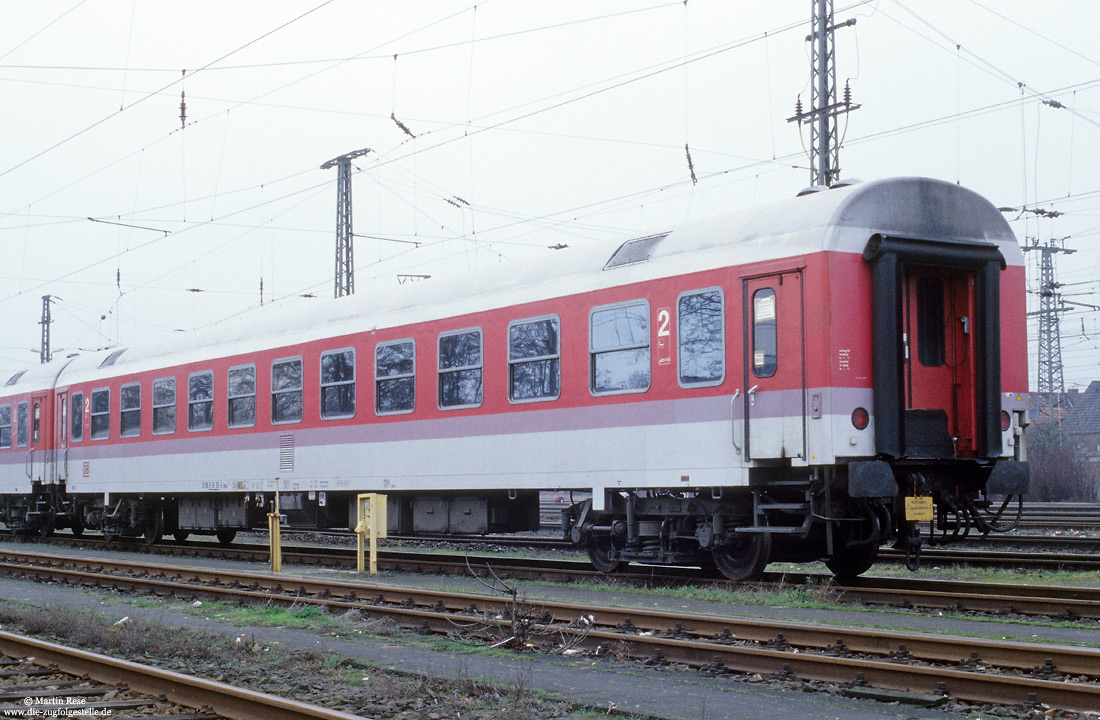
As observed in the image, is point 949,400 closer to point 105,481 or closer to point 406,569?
point 406,569

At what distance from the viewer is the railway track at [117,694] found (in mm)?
6531

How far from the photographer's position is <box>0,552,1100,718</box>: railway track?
6711mm

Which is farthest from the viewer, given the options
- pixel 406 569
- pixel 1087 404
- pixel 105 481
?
pixel 1087 404

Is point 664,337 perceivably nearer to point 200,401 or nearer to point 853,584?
point 853,584

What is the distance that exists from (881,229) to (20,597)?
10.3 meters

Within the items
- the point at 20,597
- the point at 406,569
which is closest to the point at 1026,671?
the point at 406,569

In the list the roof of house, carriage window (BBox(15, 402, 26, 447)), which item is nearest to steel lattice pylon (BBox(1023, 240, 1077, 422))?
the roof of house

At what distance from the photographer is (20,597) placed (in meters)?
13.8

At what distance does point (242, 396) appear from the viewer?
19.0 metres

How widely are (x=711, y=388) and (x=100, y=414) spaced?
1542 centimetres

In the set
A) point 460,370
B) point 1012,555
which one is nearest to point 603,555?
point 460,370

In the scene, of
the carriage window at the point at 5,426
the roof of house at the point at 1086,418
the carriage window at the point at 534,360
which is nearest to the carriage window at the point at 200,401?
the carriage window at the point at 534,360

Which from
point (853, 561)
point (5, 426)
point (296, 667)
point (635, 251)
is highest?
point (635, 251)

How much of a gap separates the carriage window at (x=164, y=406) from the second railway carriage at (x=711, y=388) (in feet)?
14.0
